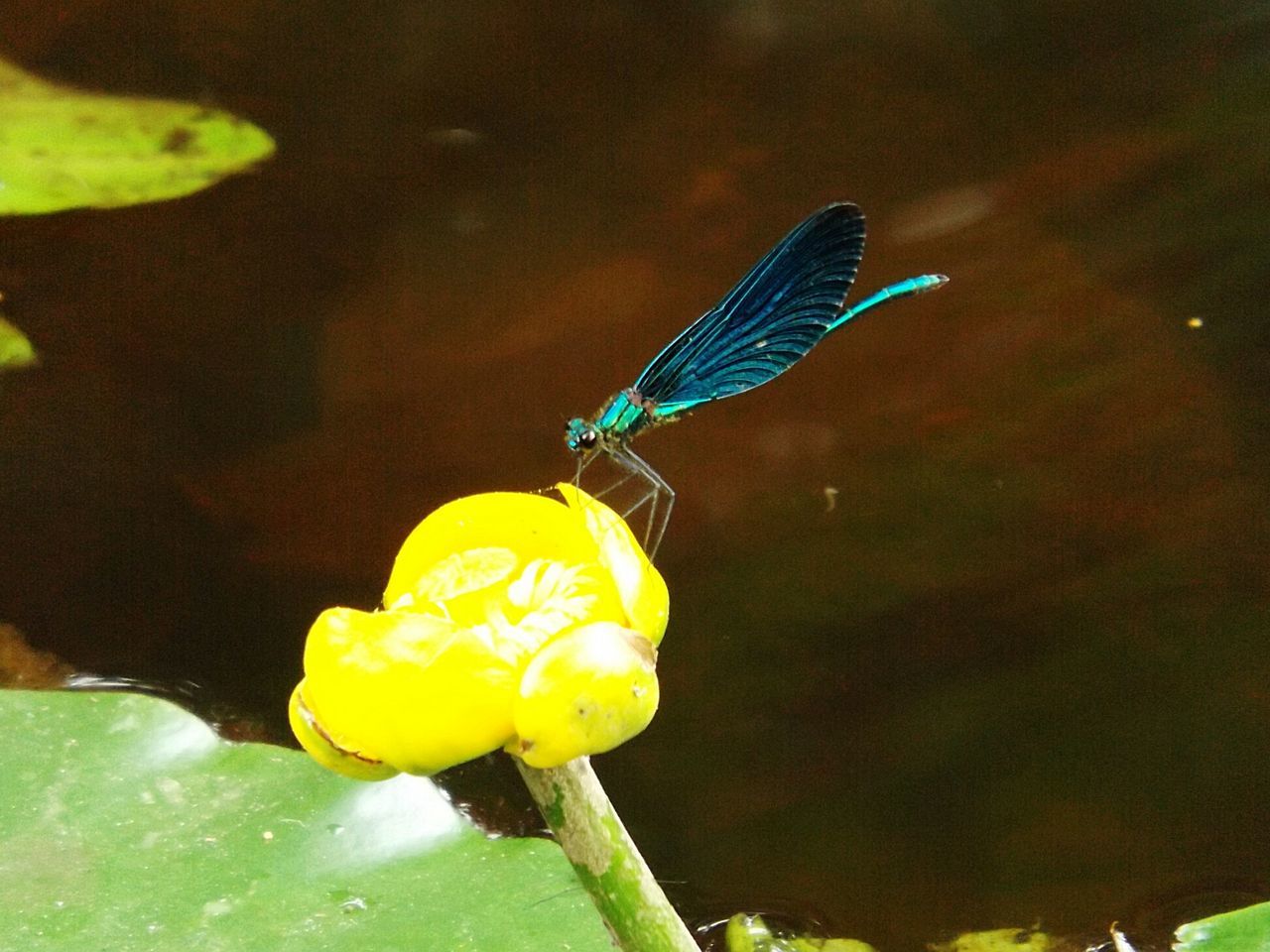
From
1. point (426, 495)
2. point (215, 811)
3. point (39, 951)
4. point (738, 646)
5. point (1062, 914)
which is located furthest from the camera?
point (426, 495)

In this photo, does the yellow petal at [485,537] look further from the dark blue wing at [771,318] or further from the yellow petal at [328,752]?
the dark blue wing at [771,318]

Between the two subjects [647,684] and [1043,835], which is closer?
[647,684]

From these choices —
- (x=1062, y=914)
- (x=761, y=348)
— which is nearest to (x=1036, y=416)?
(x=761, y=348)

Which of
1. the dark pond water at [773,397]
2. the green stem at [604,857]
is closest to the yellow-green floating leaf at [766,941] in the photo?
the dark pond water at [773,397]

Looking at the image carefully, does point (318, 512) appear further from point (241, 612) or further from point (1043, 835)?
point (1043, 835)

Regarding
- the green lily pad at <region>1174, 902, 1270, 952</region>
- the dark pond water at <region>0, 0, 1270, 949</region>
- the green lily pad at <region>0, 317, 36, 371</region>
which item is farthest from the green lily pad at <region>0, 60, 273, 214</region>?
the green lily pad at <region>1174, 902, 1270, 952</region>

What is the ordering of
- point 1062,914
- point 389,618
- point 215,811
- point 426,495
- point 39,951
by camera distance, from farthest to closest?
point 426,495
point 1062,914
point 215,811
point 39,951
point 389,618

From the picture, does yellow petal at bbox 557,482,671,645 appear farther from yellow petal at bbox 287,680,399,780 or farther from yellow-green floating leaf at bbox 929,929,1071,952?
yellow-green floating leaf at bbox 929,929,1071,952

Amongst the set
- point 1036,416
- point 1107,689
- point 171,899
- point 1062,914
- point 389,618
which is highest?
point 1036,416

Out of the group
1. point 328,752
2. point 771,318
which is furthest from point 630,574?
point 771,318
